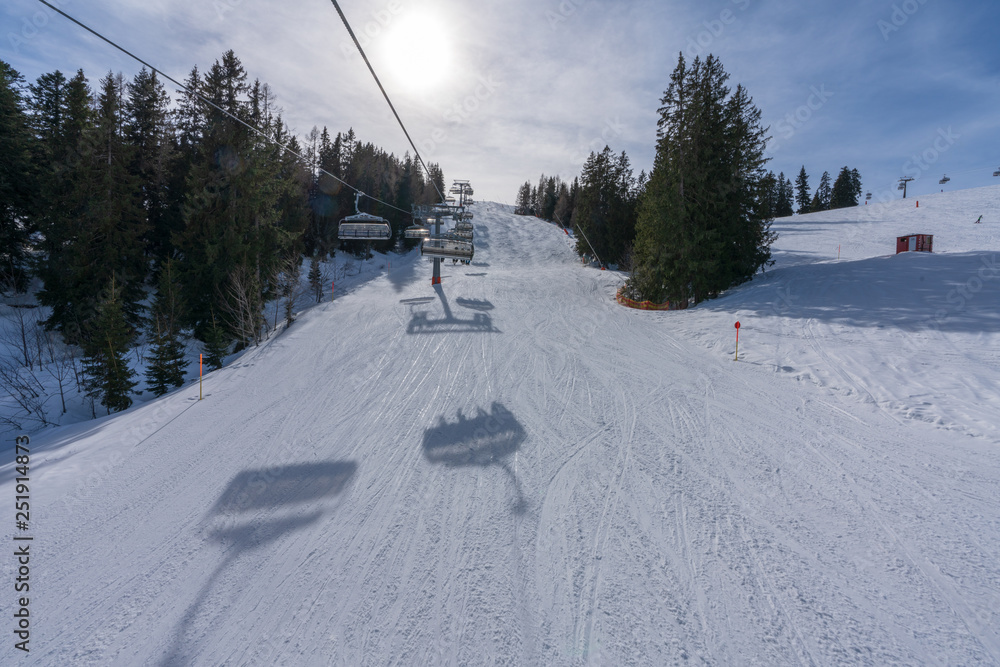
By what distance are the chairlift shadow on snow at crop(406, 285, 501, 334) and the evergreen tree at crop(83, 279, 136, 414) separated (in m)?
10.4

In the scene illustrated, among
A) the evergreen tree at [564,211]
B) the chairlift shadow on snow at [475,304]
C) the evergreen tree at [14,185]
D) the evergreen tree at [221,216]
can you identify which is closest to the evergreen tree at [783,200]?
the evergreen tree at [564,211]

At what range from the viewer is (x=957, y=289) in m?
14.5

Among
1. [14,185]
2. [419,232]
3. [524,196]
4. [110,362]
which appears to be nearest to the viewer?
[110,362]

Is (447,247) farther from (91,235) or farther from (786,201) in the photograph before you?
(786,201)

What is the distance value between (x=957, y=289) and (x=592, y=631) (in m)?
19.6

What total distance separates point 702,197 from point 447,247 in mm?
13206

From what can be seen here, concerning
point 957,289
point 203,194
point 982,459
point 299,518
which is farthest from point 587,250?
point 299,518

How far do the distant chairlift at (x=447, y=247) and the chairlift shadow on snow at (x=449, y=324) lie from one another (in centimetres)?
315

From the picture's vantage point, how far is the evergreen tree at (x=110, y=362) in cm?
1459

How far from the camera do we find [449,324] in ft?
57.6

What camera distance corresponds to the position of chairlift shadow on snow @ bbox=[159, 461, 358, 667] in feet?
14.8

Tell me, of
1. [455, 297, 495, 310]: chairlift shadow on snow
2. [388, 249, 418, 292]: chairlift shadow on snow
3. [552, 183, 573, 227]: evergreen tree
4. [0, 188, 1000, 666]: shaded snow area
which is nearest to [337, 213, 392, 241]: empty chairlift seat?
[455, 297, 495, 310]: chairlift shadow on snow

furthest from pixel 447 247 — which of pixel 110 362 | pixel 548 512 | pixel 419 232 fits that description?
pixel 548 512

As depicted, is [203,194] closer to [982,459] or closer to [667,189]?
[667,189]
